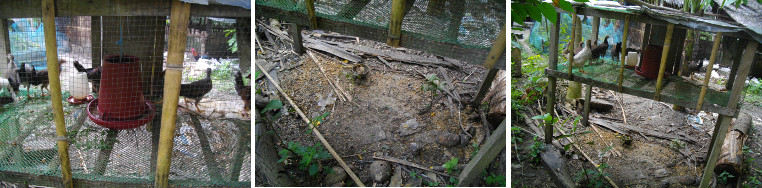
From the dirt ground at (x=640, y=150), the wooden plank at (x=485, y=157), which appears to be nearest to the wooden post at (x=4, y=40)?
the wooden plank at (x=485, y=157)

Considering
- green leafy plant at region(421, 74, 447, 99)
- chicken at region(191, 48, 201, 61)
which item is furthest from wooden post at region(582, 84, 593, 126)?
chicken at region(191, 48, 201, 61)

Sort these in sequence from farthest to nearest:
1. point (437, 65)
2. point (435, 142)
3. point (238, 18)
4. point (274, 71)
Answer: point (437, 65)
point (274, 71)
point (435, 142)
point (238, 18)

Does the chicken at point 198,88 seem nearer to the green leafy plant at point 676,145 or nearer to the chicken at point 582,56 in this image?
the chicken at point 582,56

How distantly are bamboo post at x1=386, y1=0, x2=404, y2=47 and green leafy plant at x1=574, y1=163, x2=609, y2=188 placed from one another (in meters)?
2.65

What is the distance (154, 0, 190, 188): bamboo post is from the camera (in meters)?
2.08

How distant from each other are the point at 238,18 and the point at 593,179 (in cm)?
363

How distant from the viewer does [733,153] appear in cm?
485

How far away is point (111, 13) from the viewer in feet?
7.00

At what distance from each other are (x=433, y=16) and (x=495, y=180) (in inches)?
37.3

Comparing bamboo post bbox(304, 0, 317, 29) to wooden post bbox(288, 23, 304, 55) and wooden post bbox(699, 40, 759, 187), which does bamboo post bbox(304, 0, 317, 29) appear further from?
wooden post bbox(699, 40, 759, 187)

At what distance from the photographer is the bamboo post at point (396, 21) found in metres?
2.51

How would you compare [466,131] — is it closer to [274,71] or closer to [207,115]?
[274,71]

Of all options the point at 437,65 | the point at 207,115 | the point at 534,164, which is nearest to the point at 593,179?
the point at 534,164

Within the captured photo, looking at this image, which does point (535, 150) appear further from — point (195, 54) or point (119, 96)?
point (119, 96)
